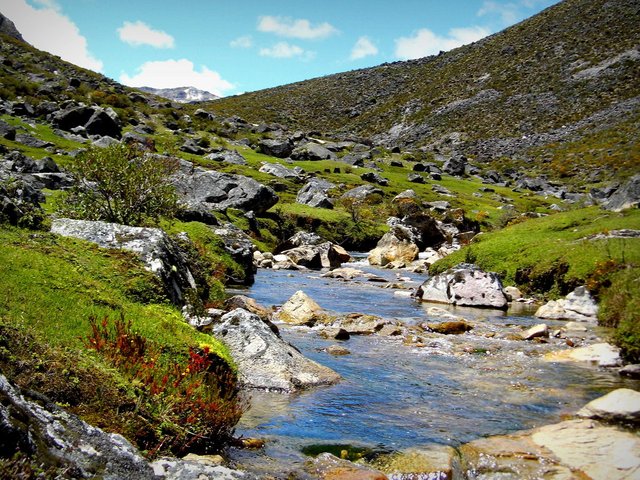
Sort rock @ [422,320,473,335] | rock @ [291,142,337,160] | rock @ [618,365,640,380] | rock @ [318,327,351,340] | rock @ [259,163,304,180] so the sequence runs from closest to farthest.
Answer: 1. rock @ [618,365,640,380]
2. rock @ [318,327,351,340]
3. rock @ [422,320,473,335]
4. rock @ [259,163,304,180]
5. rock @ [291,142,337,160]

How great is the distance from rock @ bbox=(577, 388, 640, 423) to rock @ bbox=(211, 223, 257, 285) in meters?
19.8

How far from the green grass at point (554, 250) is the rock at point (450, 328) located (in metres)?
7.37

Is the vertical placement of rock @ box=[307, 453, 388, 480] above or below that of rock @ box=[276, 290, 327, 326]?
below

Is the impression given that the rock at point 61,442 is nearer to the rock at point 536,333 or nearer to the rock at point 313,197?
the rock at point 536,333

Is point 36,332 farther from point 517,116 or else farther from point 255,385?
point 517,116

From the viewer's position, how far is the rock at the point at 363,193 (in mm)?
60122

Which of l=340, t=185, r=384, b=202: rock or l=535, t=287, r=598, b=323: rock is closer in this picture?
l=535, t=287, r=598, b=323: rock

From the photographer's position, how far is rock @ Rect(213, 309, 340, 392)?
38.2 feet

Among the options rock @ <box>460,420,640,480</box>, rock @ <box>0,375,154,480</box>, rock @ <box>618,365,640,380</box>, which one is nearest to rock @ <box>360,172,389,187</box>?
rock @ <box>618,365,640,380</box>

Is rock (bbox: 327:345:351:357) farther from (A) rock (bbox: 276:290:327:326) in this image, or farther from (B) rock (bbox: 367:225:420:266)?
(B) rock (bbox: 367:225:420:266)

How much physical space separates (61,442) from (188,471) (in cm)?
156

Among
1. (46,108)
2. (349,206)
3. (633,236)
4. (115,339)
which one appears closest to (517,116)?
(349,206)

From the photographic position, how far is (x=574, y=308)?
70.2 feet

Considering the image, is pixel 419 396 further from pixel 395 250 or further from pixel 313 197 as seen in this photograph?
pixel 313 197
